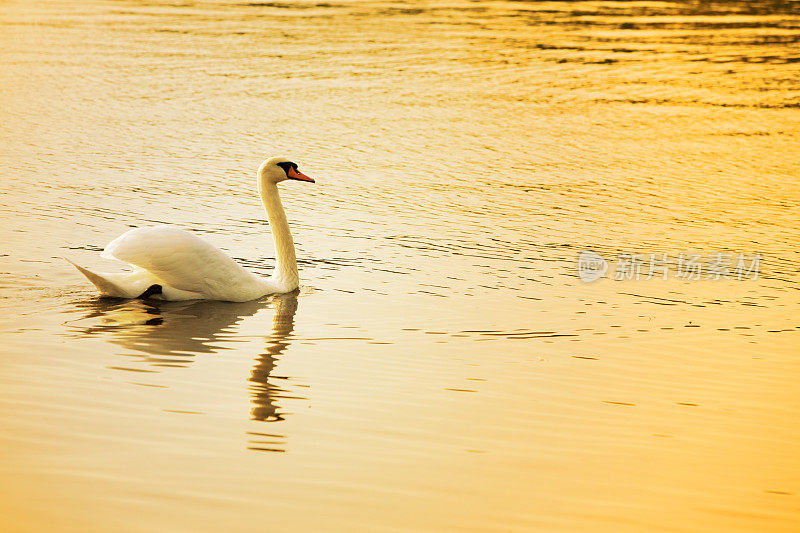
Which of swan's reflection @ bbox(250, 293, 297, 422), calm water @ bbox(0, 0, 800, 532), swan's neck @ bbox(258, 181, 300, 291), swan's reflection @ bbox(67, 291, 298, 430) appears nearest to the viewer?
calm water @ bbox(0, 0, 800, 532)

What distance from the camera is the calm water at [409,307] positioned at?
5.91 meters

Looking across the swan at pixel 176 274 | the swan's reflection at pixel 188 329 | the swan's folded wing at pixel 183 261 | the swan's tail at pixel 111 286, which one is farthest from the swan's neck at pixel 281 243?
the swan's tail at pixel 111 286

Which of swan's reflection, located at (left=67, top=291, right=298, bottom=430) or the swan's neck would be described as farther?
the swan's neck

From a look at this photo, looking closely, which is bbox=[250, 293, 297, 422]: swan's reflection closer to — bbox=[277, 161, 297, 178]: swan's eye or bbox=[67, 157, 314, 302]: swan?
bbox=[67, 157, 314, 302]: swan

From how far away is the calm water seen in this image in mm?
5910

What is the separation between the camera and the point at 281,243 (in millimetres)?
10641

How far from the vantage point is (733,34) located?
A: 2864 centimetres

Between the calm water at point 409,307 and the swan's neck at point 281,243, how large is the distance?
0.69 ft

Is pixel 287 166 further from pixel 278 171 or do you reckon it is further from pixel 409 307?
pixel 409 307

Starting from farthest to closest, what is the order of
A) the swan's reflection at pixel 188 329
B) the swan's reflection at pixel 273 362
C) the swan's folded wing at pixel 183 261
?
the swan's folded wing at pixel 183 261, the swan's reflection at pixel 188 329, the swan's reflection at pixel 273 362

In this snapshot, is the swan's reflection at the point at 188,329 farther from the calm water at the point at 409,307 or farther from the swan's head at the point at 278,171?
the swan's head at the point at 278,171

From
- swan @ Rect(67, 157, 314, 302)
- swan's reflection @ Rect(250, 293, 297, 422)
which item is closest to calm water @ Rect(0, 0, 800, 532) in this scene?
swan's reflection @ Rect(250, 293, 297, 422)

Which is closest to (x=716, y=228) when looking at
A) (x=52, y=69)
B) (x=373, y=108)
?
(x=373, y=108)

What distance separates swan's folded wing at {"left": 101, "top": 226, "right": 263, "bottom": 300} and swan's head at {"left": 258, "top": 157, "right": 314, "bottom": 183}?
133cm
